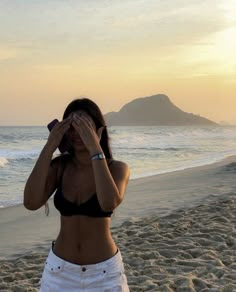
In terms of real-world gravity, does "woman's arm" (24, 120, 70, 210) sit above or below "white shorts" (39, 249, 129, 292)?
above

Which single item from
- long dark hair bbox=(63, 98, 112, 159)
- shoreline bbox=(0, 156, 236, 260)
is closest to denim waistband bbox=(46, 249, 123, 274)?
long dark hair bbox=(63, 98, 112, 159)

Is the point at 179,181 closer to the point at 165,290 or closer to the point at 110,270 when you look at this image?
the point at 165,290

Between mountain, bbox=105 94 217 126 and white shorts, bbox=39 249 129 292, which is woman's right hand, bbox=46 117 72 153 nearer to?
white shorts, bbox=39 249 129 292

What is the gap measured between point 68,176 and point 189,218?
5.88 metres

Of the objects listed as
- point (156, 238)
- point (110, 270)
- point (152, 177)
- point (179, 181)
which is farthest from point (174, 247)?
point (152, 177)

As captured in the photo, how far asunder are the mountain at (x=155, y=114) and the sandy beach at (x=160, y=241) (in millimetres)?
143460

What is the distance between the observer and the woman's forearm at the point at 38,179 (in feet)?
8.02

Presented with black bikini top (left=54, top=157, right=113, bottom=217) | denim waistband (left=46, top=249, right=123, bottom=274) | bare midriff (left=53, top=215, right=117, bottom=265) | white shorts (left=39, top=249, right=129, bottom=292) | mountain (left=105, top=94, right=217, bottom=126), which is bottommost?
mountain (left=105, top=94, right=217, bottom=126)

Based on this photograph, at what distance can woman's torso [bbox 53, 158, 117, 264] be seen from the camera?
2.49 metres

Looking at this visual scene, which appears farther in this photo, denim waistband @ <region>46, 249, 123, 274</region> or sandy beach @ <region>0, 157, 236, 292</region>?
sandy beach @ <region>0, 157, 236, 292</region>

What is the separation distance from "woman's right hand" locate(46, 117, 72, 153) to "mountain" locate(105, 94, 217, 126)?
495 ft

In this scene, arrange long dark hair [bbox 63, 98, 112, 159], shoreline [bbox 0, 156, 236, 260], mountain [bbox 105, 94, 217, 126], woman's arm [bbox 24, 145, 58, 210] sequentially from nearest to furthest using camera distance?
woman's arm [bbox 24, 145, 58, 210] → long dark hair [bbox 63, 98, 112, 159] → shoreline [bbox 0, 156, 236, 260] → mountain [bbox 105, 94, 217, 126]

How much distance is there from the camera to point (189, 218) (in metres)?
8.19

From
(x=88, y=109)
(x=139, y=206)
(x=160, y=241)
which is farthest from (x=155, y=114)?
(x=88, y=109)
